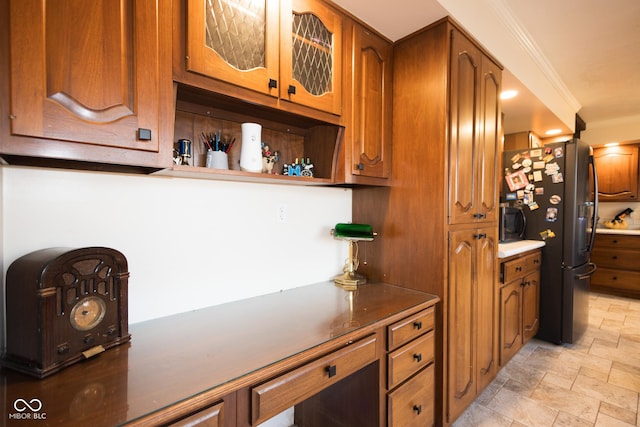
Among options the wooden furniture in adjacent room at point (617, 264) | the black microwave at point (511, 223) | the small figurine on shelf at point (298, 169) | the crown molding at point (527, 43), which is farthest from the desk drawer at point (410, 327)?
the wooden furniture in adjacent room at point (617, 264)

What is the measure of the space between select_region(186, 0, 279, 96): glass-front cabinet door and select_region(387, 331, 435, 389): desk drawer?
1.27m

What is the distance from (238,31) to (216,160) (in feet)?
1.65

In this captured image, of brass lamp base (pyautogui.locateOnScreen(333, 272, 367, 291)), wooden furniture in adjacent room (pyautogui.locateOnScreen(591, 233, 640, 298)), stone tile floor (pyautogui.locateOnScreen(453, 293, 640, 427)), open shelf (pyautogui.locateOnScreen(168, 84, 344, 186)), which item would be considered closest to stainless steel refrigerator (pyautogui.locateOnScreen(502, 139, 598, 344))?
stone tile floor (pyautogui.locateOnScreen(453, 293, 640, 427))

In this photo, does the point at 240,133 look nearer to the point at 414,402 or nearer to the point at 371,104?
the point at 371,104

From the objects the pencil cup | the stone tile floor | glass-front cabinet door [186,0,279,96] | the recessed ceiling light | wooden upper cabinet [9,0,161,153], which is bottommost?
the stone tile floor

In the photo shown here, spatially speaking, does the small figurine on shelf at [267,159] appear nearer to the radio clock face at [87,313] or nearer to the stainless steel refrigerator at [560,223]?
the radio clock face at [87,313]

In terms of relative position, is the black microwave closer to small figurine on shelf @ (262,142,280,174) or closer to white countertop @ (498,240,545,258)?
white countertop @ (498,240,545,258)

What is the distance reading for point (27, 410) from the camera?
67cm

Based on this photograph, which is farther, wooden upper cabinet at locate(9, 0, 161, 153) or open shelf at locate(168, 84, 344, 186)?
open shelf at locate(168, 84, 344, 186)

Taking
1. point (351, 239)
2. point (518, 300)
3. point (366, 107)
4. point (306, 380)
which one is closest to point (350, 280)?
point (351, 239)

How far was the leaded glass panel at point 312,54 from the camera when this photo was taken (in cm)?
132

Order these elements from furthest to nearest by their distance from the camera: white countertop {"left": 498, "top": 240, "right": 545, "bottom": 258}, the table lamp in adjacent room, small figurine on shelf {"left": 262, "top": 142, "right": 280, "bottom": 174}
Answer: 1. white countertop {"left": 498, "top": 240, "right": 545, "bottom": 258}
2. the table lamp in adjacent room
3. small figurine on shelf {"left": 262, "top": 142, "right": 280, "bottom": 174}

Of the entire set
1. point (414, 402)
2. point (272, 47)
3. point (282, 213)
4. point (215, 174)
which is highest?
point (272, 47)

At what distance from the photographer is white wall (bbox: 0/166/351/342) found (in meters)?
0.98
